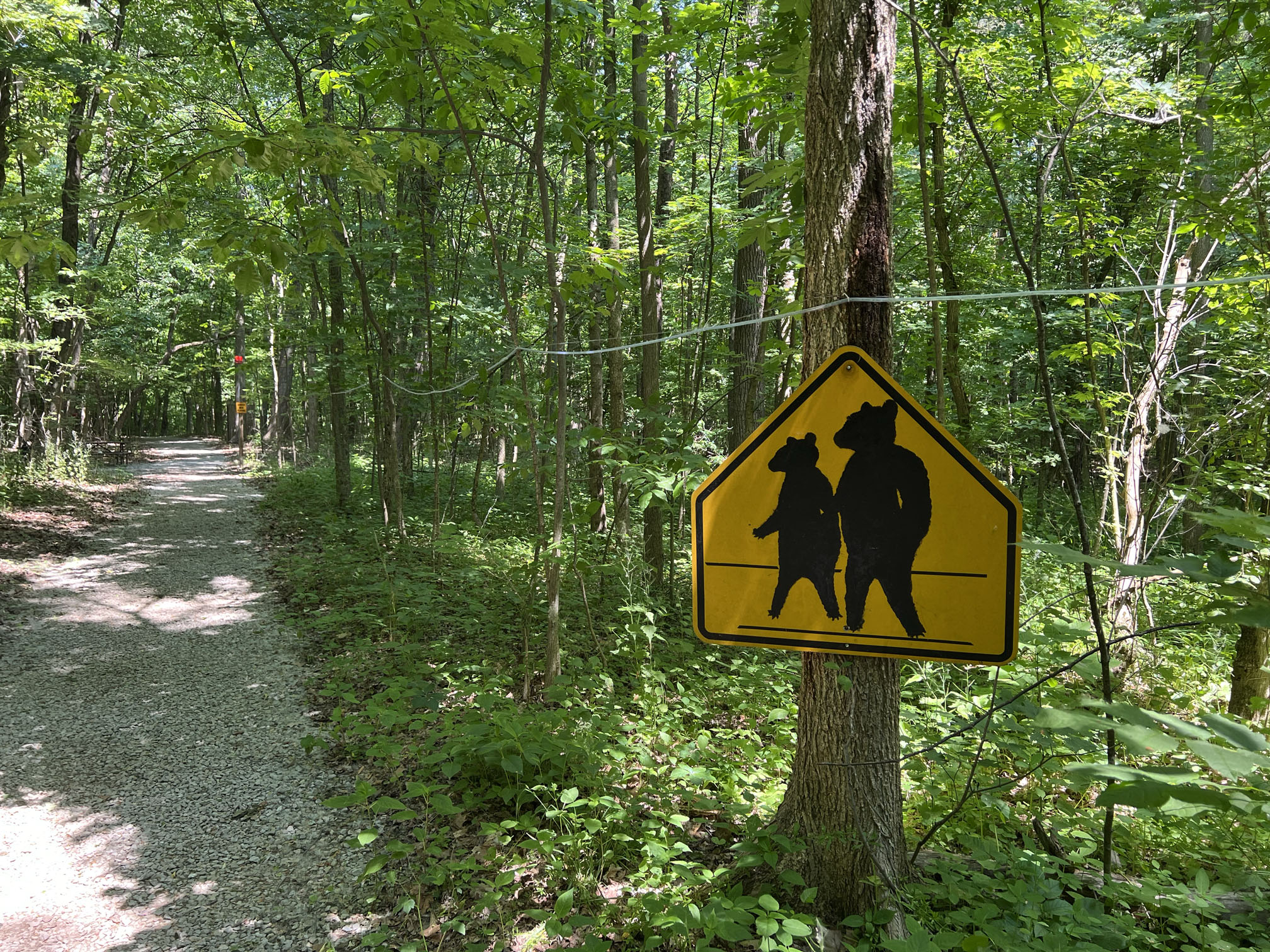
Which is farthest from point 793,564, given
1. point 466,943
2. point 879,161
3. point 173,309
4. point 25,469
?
point 173,309

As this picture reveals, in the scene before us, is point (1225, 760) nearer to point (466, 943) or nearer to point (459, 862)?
point (466, 943)

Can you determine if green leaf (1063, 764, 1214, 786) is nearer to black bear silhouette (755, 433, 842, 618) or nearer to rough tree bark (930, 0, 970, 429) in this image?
black bear silhouette (755, 433, 842, 618)

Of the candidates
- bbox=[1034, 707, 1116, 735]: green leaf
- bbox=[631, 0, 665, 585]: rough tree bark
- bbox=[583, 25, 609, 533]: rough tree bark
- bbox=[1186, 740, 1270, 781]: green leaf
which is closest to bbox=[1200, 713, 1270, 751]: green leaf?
bbox=[1186, 740, 1270, 781]: green leaf

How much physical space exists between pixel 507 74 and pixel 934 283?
9.65 ft

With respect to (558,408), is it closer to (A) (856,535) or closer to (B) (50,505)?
(A) (856,535)

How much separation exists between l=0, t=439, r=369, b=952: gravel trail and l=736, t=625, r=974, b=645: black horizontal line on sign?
2184mm

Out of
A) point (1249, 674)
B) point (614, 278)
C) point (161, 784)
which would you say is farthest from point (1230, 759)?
point (161, 784)

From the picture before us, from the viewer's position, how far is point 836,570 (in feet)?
5.04

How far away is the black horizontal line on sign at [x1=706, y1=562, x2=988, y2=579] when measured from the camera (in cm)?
144

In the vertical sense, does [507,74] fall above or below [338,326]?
above

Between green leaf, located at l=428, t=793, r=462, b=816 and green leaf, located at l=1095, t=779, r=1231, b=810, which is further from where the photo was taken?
green leaf, located at l=428, t=793, r=462, b=816

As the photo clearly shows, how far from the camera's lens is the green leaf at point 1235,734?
2.80ft

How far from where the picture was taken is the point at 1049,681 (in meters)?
3.11

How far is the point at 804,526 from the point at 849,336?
0.55 m
